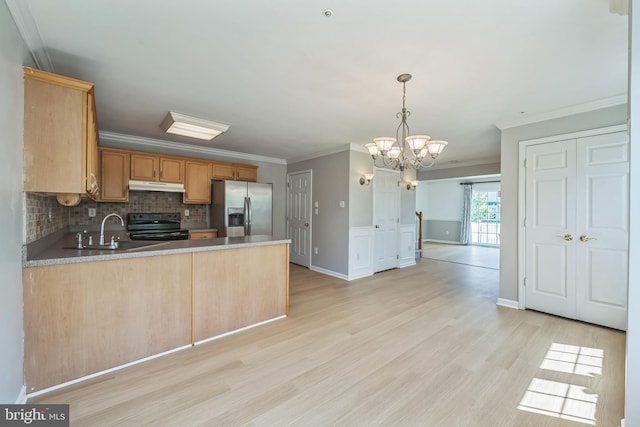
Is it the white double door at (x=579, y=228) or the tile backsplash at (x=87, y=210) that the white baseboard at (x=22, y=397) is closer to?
the tile backsplash at (x=87, y=210)

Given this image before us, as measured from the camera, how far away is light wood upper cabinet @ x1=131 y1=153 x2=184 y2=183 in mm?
4168

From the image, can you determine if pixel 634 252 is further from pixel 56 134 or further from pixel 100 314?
pixel 56 134

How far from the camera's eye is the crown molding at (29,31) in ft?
5.01

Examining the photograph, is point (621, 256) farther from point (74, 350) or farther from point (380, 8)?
point (74, 350)

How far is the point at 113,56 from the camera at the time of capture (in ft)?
6.86

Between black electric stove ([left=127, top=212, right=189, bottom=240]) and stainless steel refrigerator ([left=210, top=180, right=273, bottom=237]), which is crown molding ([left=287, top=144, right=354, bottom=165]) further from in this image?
black electric stove ([left=127, top=212, right=189, bottom=240])

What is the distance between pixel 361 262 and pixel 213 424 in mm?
3734

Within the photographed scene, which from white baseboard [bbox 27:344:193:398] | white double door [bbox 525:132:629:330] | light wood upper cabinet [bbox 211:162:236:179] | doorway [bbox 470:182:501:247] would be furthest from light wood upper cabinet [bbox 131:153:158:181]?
doorway [bbox 470:182:501:247]

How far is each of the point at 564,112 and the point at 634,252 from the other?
2.59 metres

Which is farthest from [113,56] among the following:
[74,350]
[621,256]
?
[621,256]

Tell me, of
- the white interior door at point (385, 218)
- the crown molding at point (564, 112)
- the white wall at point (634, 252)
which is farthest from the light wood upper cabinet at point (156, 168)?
the white wall at point (634, 252)

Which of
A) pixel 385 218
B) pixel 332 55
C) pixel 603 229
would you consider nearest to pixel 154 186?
pixel 332 55

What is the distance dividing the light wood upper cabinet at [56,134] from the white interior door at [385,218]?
4375 millimetres

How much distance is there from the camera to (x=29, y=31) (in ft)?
5.70
